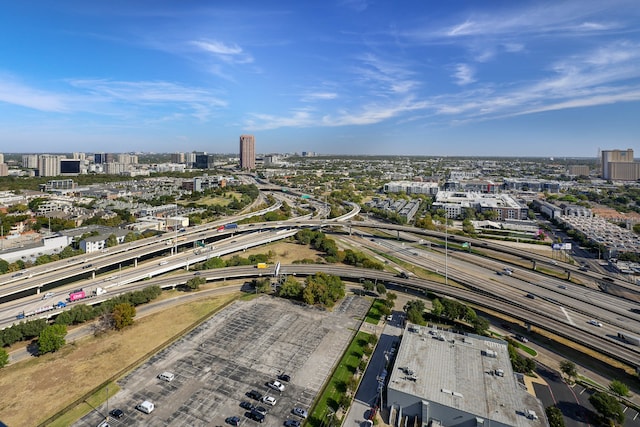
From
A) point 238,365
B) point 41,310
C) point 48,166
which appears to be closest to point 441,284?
point 238,365

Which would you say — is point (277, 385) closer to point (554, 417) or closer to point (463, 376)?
point (463, 376)

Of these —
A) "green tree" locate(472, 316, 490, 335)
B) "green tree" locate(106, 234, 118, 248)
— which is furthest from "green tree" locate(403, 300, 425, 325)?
"green tree" locate(106, 234, 118, 248)

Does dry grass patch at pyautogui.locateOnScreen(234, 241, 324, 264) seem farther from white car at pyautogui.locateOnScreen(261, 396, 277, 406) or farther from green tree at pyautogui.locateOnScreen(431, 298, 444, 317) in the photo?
white car at pyautogui.locateOnScreen(261, 396, 277, 406)

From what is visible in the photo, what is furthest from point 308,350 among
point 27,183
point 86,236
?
point 27,183

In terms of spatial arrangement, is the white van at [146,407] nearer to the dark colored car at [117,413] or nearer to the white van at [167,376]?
the dark colored car at [117,413]

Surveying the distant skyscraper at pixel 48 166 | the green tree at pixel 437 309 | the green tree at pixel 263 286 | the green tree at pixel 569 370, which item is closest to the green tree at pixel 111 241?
the green tree at pixel 263 286

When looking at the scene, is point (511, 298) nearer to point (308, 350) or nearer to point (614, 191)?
point (308, 350)
